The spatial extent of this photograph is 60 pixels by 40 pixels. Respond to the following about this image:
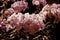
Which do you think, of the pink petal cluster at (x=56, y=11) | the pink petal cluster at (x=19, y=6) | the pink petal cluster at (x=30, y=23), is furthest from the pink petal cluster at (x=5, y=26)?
the pink petal cluster at (x=56, y=11)

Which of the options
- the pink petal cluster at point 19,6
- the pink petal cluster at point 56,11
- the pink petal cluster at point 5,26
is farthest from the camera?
the pink petal cluster at point 19,6

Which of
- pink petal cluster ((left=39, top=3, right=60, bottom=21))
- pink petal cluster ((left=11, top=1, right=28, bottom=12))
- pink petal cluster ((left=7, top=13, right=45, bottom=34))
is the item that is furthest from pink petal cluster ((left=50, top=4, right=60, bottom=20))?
pink petal cluster ((left=11, top=1, right=28, bottom=12))

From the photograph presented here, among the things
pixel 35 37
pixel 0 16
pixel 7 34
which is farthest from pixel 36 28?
pixel 0 16

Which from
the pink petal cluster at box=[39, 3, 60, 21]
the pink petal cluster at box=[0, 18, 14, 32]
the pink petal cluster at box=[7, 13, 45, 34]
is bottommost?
the pink petal cluster at box=[0, 18, 14, 32]

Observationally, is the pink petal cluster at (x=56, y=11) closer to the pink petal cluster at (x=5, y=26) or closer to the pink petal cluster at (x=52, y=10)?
the pink petal cluster at (x=52, y=10)

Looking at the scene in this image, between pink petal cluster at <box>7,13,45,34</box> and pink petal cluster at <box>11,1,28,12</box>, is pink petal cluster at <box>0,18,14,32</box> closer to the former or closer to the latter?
pink petal cluster at <box>7,13,45,34</box>

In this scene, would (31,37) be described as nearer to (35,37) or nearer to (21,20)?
(35,37)

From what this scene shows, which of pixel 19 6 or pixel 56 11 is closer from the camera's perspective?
pixel 56 11

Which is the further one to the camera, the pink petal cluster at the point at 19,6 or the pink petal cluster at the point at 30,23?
the pink petal cluster at the point at 19,6

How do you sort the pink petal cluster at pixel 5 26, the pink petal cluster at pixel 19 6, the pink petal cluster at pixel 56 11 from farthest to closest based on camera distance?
1. the pink petal cluster at pixel 19 6
2. the pink petal cluster at pixel 5 26
3. the pink petal cluster at pixel 56 11

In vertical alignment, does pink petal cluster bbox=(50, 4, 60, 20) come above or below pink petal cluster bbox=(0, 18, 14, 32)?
above

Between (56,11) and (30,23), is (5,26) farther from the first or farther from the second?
(56,11)

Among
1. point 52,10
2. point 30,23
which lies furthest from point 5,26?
point 52,10

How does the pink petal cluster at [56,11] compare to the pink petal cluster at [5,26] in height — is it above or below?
above
